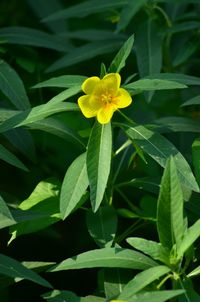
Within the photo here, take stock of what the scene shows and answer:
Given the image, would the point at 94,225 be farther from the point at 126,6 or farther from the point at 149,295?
the point at 126,6

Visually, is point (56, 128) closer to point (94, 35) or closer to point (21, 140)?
point (21, 140)

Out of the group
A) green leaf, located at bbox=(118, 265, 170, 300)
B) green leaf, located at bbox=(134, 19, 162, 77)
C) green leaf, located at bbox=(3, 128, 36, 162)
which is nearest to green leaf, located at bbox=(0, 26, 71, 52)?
green leaf, located at bbox=(134, 19, 162, 77)

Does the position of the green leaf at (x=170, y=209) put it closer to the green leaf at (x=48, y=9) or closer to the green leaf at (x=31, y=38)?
the green leaf at (x=31, y=38)

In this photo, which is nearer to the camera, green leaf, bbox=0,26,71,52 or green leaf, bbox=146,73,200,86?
green leaf, bbox=146,73,200,86

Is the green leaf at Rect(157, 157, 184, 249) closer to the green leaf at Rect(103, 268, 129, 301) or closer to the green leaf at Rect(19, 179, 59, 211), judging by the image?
the green leaf at Rect(103, 268, 129, 301)

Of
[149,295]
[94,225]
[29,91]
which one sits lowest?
[149,295]

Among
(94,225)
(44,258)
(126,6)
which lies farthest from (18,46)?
(94,225)
